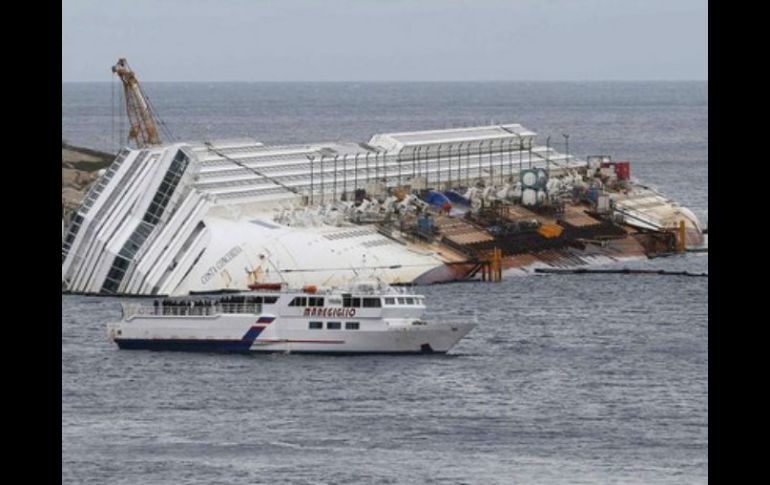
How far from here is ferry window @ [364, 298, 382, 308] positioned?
250 feet

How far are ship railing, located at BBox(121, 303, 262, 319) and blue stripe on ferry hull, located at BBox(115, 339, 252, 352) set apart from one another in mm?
1081

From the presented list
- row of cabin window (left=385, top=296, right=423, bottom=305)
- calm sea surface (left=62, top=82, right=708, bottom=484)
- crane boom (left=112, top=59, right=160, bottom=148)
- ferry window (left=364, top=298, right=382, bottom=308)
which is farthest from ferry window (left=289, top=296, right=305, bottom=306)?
crane boom (left=112, top=59, right=160, bottom=148)

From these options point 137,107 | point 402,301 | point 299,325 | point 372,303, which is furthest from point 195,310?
point 137,107

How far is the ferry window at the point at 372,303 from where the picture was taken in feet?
Result: 250

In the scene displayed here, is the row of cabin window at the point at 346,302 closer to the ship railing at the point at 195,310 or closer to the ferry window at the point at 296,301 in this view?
the ferry window at the point at 296,301

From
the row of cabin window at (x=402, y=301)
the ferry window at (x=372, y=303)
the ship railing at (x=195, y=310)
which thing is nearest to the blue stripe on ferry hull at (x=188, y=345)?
the ship railing at (x=195, y=310)

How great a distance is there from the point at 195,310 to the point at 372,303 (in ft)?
23.7

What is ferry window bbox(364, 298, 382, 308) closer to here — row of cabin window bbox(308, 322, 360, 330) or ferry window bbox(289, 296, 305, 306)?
row of cabin window bbox(308, 322, 360, 330)

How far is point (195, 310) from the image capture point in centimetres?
7806
